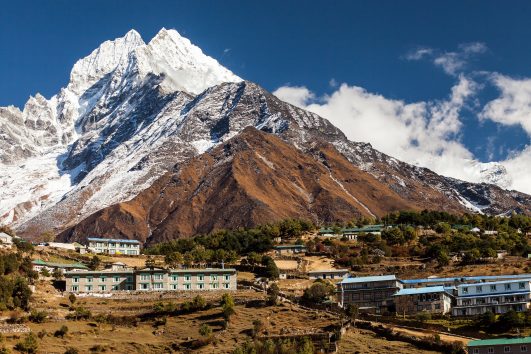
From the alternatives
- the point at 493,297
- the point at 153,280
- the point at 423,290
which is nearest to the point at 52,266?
→ the point at 153,280

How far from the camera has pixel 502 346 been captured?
97.7m

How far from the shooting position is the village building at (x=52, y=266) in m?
154

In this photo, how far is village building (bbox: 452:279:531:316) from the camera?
12031cm

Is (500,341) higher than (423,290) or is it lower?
lower

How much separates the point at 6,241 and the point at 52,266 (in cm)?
2134

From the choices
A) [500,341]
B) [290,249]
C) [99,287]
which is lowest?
[500,341]

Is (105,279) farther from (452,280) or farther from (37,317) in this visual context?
(452,280)

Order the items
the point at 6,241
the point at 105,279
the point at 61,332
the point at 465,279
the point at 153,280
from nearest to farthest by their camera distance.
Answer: the point at 61,332, the point at 465,279, the point at 153,280, the point at 105,279, the point at 6,241

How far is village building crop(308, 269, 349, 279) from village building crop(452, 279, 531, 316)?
34448 millimetres

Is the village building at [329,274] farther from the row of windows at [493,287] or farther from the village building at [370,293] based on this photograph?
the row of windows at [493,287]

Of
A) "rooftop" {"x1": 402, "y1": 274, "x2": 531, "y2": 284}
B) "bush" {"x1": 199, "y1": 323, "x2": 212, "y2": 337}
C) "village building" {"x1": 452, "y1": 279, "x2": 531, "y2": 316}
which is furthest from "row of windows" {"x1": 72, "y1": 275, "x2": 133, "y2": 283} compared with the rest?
"village building" {"x1": 452, "y1": 279, "x2": 531, "y2": 316}

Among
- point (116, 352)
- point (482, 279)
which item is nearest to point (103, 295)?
point (116, 352)

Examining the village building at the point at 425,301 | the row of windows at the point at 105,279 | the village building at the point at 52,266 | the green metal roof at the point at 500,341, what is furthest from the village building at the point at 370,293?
the village building at the point at 52,266

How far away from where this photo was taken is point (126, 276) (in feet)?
480
